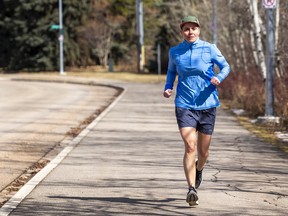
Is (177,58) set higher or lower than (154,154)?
higher

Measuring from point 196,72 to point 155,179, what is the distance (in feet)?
7.15

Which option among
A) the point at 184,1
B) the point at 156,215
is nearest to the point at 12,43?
the point at 184,1

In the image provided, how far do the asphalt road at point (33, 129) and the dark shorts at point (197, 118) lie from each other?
85.9 inches

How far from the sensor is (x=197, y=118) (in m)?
8.29

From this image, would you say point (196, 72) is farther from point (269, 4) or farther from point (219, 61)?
point (269, 4)

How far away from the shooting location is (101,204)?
26.8 feet

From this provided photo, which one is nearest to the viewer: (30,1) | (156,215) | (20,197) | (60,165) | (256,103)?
(156,215)

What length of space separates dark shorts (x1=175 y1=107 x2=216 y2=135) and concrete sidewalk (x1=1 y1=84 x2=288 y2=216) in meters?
0.78

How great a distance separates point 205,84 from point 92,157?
462cm

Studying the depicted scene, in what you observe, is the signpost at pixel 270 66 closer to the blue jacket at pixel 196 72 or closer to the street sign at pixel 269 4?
the street sign at pixel 269 4

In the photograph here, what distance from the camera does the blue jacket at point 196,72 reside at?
8180 mm

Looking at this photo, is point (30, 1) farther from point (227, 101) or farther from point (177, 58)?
point (177, 58)

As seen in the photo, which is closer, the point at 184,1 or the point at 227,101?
the point at 227,101

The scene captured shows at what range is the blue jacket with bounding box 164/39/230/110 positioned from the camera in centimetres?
818
